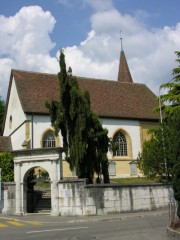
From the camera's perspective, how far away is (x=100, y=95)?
43.1 metres

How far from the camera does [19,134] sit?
3831 cm

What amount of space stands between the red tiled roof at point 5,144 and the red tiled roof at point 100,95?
4940 millimetres

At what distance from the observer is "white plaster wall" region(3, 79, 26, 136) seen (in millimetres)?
38375

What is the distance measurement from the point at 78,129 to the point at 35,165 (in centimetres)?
329

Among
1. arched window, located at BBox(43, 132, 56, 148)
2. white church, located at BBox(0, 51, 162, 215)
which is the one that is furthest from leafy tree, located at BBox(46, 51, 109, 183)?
arched window, located at BBox(43, 132, 56, 148)

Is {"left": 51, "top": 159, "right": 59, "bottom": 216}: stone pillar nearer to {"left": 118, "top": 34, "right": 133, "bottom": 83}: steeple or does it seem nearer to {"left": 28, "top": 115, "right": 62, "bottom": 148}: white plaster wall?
{"left": 28, "top": 115, "right": 62, "bottom": 148}: white plaster wall

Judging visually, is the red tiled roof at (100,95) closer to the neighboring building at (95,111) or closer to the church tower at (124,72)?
the neighboring building at (95,111)

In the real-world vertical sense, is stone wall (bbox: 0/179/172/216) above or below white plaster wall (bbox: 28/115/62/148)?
below

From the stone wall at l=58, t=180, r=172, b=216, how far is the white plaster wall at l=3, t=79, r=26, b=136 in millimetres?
17409

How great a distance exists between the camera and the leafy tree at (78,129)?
21.8 meters

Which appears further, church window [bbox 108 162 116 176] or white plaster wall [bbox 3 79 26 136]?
church window [bbox 108 162 116 176]

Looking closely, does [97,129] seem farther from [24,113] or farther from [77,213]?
[24,113]

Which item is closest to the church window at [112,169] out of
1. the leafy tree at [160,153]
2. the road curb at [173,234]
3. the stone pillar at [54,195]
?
the leafy tree at [160,153]

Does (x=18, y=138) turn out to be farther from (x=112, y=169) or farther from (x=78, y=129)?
(x=78, y=129)
